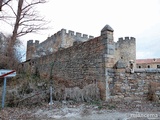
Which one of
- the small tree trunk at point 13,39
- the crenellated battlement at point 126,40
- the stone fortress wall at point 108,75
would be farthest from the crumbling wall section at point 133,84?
the crenellated battlement at point 126,40

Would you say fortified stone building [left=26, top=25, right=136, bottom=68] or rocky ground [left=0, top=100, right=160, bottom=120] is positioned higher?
fortified stone building [left=26, top=25, right=136, bottom=68]

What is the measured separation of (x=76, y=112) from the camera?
5055mm

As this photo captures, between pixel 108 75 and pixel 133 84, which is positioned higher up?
pixel 108 75

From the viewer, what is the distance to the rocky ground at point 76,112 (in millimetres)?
4488

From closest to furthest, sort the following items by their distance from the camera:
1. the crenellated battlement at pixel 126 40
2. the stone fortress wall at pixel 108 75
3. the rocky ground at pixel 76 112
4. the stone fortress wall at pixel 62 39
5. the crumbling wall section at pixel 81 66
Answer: the rocky ground at pixel 76 112
the stone fortress wall at pixel 108 75
the crumbling wall section at pixel 81 66
the stone fortress wall at pixel 62 39
the crenellated battlement at pixel 126 40

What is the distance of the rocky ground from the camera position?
14.7ft

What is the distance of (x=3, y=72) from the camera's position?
5484mm

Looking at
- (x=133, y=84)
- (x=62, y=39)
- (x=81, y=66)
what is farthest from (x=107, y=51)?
(x=62, y=39)

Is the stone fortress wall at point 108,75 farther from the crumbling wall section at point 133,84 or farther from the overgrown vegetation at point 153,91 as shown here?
the overgrown vegetation at point 153,91

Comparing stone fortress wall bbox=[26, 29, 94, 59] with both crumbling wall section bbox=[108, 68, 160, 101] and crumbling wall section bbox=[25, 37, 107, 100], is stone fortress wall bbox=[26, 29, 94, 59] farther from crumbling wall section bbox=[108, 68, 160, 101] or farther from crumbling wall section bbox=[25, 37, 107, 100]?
crumbling wall section bbox=[108, 68, 160, 101]

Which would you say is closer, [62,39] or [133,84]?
[133,84]

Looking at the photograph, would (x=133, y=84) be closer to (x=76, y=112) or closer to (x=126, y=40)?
(x=76, y=112)

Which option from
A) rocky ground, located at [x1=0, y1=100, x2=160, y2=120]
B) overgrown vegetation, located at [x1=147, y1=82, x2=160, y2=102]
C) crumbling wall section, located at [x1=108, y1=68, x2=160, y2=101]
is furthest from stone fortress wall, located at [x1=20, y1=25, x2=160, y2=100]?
rocky ground, located at [x1=0, y1=100, x2=160, y2=120]

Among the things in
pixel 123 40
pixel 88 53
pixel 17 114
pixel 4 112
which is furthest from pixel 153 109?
pixel 123 40
